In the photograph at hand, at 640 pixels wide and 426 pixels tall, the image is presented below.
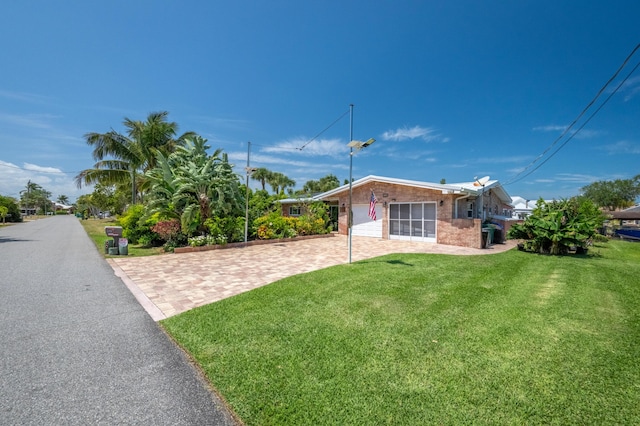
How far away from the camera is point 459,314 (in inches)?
169

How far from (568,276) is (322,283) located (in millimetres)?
6297

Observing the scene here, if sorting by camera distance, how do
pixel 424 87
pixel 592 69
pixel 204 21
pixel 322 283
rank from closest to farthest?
pixel 322 283 < pixel 204 21 < pixel 592 69 < pixel 424 87

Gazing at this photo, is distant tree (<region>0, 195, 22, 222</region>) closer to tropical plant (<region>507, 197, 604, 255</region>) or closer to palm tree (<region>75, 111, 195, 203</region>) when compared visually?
palm tree (<region>75, 111, 195, 203</region>)

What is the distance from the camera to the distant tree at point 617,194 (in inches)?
1983

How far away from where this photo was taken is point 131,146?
885 inches

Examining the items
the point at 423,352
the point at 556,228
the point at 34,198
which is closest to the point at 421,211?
the point at 556,228

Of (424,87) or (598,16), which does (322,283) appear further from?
(424,87)

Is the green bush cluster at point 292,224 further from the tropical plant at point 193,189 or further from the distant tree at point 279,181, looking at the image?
the distant tree at point 279,181

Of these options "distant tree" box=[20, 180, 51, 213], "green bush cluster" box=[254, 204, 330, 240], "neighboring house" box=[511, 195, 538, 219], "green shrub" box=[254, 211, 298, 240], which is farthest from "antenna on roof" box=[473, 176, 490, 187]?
"distant tree" box=[20, 180, 51, 213]

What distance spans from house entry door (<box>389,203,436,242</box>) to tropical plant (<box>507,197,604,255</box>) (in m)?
3.83

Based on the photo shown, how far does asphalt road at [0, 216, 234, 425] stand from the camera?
225 cm

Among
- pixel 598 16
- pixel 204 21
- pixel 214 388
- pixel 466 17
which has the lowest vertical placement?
pixel 214 388

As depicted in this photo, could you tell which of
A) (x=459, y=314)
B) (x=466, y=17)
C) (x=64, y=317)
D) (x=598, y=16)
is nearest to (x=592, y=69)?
(x=598, y=16)

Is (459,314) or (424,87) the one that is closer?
(459,314)
